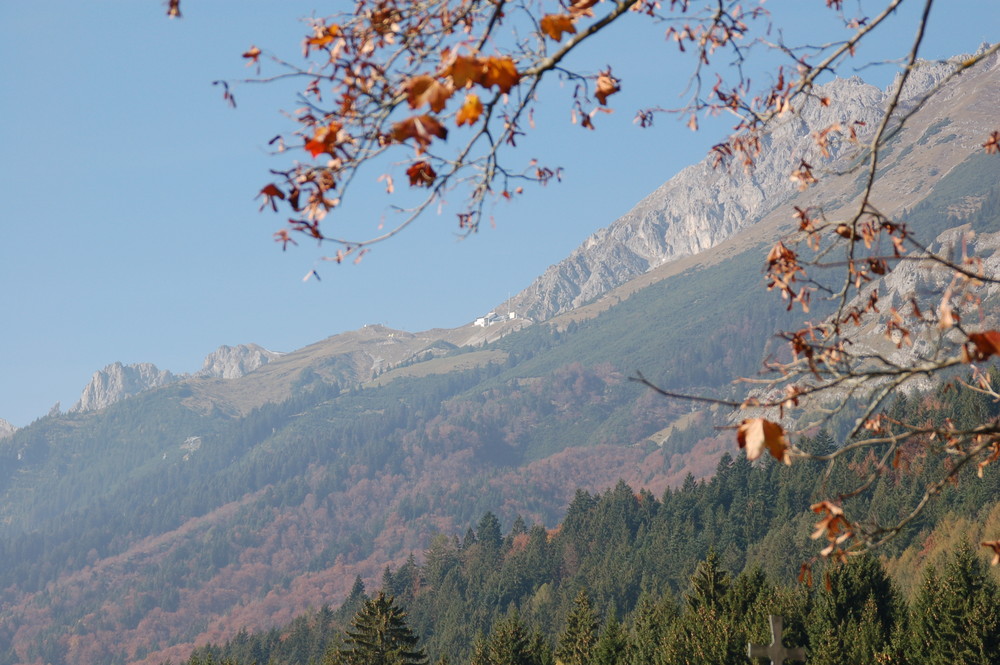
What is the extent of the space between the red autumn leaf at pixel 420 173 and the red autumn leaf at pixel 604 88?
1.04m

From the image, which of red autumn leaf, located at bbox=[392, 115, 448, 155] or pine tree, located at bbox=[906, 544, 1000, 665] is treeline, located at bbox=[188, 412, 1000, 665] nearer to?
pine tree, located at bbox=[906, 544, 1000, 665]

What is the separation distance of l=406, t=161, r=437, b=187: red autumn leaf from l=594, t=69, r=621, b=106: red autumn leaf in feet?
3.40

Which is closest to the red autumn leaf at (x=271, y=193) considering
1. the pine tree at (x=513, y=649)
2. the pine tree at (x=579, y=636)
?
the pine tree at (x=513, y=649)

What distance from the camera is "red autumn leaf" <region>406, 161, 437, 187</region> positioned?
17.6 feet

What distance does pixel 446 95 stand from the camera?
12.9 feet

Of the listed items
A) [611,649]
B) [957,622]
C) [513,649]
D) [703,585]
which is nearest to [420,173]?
[957,622]

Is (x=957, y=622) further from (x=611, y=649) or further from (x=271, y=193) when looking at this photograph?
(x=271, y=193)

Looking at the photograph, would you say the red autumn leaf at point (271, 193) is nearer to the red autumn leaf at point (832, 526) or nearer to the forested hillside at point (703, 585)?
the red autumn leaf at point (832, 526)

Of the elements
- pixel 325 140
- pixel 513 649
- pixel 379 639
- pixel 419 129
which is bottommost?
pixel 513 649

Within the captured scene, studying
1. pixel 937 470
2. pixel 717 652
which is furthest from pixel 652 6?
pixel 937 470

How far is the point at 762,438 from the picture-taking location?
4188mm

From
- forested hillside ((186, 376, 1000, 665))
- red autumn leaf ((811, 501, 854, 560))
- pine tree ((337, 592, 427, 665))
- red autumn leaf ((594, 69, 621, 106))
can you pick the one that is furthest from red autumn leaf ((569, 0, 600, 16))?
pine tree ((337, 592, 427, 665))

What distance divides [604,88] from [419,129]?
1.96 m

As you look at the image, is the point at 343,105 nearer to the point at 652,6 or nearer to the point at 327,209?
the point at 327,209
